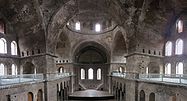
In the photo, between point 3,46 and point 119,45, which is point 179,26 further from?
point 3,46

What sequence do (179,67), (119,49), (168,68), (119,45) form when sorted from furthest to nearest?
1. (119,49)
2. (119,45)
3. (168,68)
4. (179,67)

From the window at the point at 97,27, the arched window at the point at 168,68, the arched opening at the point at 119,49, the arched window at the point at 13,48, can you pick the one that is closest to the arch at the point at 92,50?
the arched opening at the point at 119,49

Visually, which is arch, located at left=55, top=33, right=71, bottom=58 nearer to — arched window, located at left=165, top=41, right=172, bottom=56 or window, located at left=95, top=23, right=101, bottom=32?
window, located at left=95, top=23, right=101, bottom=32

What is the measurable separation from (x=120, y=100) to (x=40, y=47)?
47.9 feet

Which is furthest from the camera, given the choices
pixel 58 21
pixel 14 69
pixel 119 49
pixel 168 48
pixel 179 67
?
pixel 119 49

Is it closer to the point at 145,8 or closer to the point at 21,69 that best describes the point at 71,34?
the point at 21,69

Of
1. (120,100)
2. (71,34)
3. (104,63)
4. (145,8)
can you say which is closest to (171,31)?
(145,8)

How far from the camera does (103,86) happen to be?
41.1m

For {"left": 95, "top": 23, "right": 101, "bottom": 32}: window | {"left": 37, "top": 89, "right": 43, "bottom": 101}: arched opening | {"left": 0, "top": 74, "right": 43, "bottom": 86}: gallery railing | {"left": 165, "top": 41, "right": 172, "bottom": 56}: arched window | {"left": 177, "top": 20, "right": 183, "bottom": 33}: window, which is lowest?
{"left": 37, "top": 89, "right": 43, "bottom": 101}: arched opening

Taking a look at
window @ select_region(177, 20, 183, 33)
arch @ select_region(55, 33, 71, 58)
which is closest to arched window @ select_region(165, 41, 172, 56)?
window @ select_region(177, 20, 183, 33)

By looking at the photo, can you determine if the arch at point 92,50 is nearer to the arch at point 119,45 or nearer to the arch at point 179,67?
the arch at point 119,45

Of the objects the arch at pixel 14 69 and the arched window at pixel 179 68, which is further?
the arch at pixel 14 69

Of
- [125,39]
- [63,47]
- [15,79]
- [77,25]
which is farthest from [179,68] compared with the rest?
[63,47]

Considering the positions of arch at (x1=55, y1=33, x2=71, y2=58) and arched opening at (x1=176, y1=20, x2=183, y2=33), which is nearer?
arched opening at (x1=176, y1=20, x2=183, y2=33)
